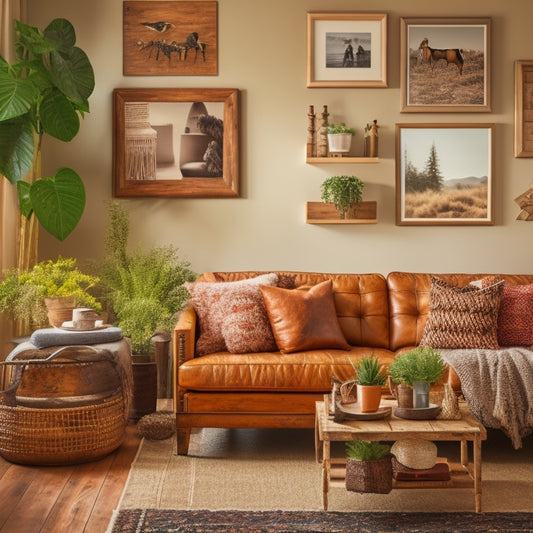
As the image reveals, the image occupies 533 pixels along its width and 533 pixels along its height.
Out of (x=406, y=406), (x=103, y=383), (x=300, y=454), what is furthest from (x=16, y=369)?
(x=406, y=406)

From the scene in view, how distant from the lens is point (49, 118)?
4.29m

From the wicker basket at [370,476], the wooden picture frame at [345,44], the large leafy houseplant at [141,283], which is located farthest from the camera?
the wooden picture frame at [345,44]

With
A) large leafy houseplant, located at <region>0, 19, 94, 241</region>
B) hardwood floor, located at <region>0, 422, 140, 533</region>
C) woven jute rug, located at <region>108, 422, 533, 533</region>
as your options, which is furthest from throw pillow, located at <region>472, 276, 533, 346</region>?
large leafy houseplant, located at <region>0, 19, 94, 241</region>

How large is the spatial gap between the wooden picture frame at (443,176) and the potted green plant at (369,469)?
228 centimetres

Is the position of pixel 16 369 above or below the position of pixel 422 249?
below

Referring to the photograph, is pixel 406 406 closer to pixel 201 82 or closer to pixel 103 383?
pixel 103 383

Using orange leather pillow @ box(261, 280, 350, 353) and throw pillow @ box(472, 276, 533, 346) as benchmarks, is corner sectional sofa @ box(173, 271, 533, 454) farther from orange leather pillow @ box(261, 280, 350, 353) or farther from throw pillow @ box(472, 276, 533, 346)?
throw pillow @ box(472, 276, 533, 346)

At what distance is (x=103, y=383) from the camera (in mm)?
3541

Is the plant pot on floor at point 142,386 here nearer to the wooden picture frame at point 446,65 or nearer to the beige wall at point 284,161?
the beige wall at point 284,161

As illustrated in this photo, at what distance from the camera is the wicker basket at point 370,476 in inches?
109

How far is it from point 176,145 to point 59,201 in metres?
0.90

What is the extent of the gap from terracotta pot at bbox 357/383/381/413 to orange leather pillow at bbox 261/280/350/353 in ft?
2.95

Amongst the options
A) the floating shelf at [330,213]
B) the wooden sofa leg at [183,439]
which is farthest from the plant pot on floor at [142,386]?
the floating shelf at [330,213]

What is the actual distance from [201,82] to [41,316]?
5.94 feet
